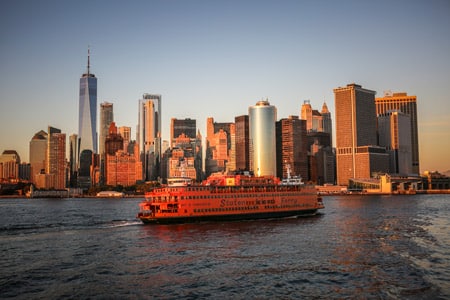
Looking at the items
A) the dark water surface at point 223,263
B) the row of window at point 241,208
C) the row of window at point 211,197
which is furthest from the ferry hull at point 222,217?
the row of window at point 211,197

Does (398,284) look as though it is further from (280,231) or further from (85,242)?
(85,242)

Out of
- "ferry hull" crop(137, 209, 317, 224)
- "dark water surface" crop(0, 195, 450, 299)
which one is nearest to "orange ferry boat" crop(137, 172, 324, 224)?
"ferry hull" crop(137, 209, 317, 224)

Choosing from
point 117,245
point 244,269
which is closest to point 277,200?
point 117,245

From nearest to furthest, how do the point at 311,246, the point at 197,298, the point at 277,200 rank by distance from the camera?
the point at 197,298 → the point at 311,246 → the point at 277,200

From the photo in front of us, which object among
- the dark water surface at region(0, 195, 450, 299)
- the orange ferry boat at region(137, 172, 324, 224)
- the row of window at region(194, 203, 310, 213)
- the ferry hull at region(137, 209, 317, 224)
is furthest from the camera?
the row of window at region(194, 203, 310, 213)

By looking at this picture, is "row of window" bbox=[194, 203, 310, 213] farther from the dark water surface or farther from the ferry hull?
the dark water surface

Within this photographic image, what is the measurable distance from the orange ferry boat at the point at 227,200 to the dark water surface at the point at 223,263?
4493 mm

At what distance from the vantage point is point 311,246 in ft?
202

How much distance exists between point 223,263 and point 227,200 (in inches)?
1548

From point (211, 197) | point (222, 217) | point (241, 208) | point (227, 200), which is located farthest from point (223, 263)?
point (241, 208)

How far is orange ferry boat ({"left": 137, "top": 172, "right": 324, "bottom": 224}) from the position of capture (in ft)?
274

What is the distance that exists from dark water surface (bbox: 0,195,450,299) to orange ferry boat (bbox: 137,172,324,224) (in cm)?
449

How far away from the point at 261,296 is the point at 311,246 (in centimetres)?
2386

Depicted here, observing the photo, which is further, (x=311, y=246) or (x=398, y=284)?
(x=311, y=246)
